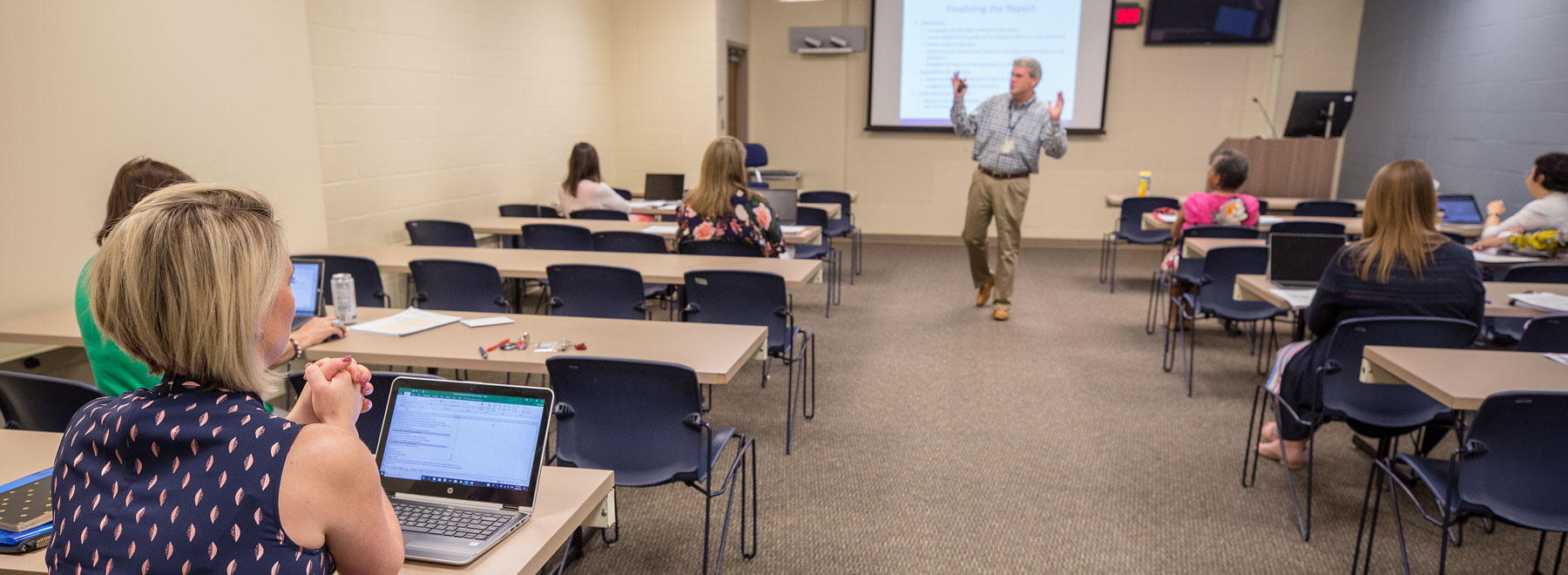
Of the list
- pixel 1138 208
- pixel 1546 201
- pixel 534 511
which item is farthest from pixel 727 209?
pixel 1546 201

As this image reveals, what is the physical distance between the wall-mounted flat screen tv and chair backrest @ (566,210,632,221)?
567 cm

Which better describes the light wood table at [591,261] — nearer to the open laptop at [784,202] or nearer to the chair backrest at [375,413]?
the open laptop at [784,202]

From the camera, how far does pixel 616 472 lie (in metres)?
2.41

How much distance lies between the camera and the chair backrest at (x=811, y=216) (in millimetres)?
6117

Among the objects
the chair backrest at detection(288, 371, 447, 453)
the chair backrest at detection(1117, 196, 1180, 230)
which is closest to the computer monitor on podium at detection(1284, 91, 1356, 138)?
the chair backrest at detection(1117, 196, 1180, 230)

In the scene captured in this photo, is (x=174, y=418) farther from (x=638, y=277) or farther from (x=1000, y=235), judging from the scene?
(x=1000, y=235)

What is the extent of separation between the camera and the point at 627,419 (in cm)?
239

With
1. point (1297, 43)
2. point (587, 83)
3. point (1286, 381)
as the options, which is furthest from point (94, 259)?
point (1297, 43)

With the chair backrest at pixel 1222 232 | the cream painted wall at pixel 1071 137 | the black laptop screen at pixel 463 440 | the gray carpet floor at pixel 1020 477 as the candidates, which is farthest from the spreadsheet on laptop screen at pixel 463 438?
the cream painted wall at pixel 1071 137

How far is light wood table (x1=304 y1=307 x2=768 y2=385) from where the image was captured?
255 cm

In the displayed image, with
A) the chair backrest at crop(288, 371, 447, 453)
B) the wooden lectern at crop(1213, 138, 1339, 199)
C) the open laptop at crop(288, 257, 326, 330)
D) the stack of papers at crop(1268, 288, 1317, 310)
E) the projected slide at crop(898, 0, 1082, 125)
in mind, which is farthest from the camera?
the projected slide at crop(898, 0, 1082, 125)

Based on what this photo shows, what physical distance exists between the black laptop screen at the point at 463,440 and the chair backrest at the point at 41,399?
92 cm

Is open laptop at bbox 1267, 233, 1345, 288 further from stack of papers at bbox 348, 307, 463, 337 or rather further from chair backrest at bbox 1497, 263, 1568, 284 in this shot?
stack of papers at bbox 348, 307, 463, 337

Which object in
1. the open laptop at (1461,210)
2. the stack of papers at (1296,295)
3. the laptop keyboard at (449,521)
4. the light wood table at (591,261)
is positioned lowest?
the laptop keyboard at (449,521)
